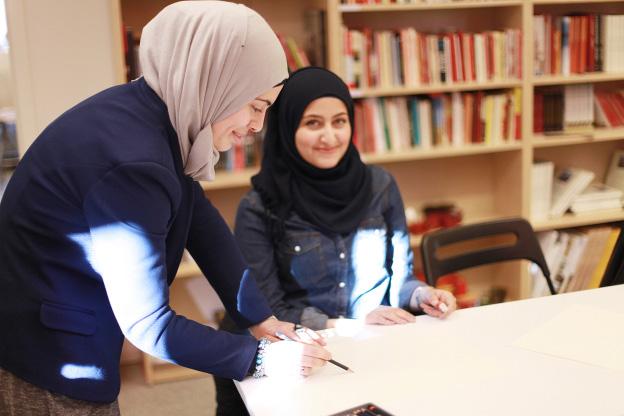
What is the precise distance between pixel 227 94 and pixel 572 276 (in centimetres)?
289

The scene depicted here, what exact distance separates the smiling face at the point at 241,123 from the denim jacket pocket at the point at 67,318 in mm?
406

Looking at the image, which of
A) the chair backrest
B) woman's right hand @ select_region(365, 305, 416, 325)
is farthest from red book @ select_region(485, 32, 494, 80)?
woman's right hand @ select_region(365, 305, 416, 325)

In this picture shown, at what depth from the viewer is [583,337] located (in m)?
1.59

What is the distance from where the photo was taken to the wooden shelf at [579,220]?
3.63 m

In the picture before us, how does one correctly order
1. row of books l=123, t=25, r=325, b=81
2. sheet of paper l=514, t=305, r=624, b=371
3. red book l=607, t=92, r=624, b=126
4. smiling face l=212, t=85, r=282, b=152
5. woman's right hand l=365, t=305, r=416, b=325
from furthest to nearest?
red book l=607, t=92, r=624, b=126
row of books l=123, t=25, r=325, b=81
woman's right hand l=365, t=305, r=416, b=325
sheet of paper l=514, t=305, r=624, b=371
smiling face l=212, t=85, r=282, b=152

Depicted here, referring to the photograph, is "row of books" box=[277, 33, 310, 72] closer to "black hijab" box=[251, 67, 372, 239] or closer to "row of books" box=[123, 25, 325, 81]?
"row of books" box=[123, 25, 325, 81]

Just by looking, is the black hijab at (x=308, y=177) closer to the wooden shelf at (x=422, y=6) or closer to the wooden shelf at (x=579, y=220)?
the wooden shelf at (x=422, y=6)

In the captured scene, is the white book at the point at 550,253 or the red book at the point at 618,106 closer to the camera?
the white book at the point at 550,253

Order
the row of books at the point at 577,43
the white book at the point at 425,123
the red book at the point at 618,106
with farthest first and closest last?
the red book at the point at 618,106, the row of books at the point at 577,43, the white book at the point at 425,123

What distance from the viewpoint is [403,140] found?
3471mm

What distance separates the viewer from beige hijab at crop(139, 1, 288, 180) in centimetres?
128

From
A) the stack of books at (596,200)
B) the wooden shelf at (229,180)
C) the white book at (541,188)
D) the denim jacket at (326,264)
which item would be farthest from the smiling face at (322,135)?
the stack of books at (596,200)

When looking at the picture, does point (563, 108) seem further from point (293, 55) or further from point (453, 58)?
point (293, 55)

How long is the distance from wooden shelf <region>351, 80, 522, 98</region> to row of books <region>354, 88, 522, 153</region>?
0.05 metres
